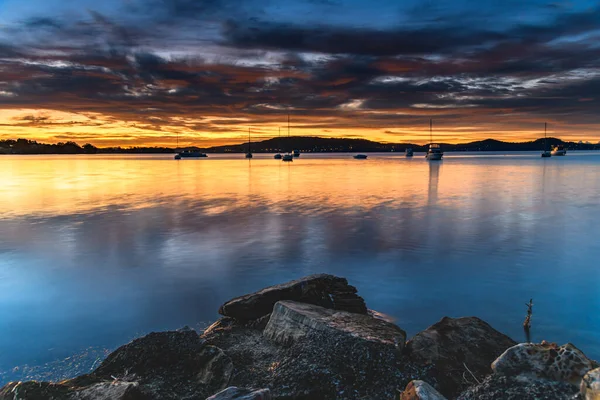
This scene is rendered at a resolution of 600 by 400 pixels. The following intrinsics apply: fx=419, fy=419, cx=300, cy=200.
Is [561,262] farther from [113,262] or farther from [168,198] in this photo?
[168,198]

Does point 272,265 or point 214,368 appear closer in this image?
point 214,368

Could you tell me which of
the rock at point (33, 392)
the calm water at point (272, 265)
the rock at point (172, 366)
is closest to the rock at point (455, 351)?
the calm water at point (272, 265)

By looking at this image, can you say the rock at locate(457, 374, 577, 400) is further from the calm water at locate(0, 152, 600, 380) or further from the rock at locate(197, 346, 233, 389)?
the calm water at locate(0, 152, 600, 380)

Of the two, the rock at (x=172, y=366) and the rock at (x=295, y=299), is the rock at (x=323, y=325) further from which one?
the rock at (x=172, y=366)

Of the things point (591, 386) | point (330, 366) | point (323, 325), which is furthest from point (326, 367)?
point (591, 386)

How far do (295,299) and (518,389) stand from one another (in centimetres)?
455

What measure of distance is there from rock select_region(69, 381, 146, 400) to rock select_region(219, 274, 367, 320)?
136 inches

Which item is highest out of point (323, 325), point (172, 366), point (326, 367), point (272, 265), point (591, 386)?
point (591, 386)

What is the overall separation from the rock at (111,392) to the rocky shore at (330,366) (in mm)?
15

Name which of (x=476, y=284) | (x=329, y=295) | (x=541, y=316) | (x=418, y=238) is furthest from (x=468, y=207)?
(x=329, y=295)

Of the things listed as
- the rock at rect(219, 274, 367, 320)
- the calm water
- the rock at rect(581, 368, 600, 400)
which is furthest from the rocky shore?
the calm water

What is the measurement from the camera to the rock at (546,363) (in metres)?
5.34

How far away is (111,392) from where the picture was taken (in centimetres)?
531

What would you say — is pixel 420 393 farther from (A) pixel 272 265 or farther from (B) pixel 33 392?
(A) pixel 272 265
